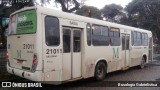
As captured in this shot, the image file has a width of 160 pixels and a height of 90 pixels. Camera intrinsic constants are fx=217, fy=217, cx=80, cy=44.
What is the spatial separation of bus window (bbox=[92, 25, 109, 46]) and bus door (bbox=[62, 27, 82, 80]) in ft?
3.53

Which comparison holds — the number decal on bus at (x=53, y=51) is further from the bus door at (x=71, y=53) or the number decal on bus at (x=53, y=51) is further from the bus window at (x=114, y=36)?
the bus window at (x=114, y=36)

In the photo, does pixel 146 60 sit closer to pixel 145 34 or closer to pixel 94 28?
pixel 145 34

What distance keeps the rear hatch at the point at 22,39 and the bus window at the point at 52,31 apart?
42 centimetres

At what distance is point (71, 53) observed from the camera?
316 inches

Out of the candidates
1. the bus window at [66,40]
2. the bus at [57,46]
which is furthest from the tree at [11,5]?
the bus window at [66,40]

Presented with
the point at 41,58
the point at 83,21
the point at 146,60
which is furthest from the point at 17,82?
the point at 146,60

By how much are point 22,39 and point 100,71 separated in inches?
158

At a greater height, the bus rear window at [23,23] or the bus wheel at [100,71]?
the bus rear window at [23,23]

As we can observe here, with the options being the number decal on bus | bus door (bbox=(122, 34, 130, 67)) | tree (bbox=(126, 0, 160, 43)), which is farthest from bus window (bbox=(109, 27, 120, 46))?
tree (bbox=(126, 0, 160, 43))

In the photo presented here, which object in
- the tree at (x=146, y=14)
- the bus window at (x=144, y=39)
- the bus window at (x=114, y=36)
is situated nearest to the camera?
the bus window at (x=114, y=36)

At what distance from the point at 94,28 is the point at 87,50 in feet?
3.73

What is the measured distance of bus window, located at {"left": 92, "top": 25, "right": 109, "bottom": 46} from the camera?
30.8 ft

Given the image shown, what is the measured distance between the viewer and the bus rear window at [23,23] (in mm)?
7086

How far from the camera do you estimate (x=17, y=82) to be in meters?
9.07
